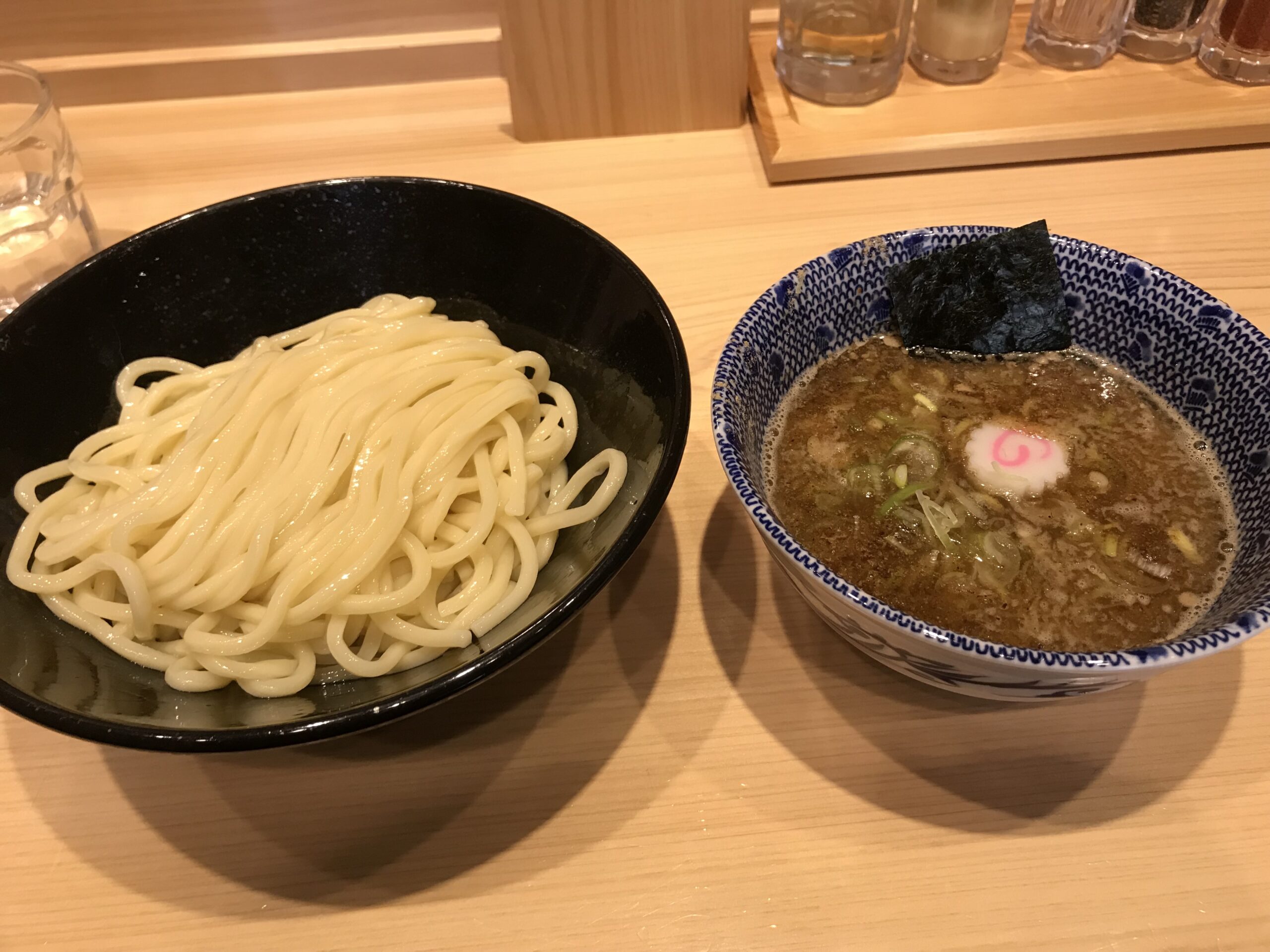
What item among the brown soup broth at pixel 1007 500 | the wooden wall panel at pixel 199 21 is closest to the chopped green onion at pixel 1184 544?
the brown soup broth at pixel 1007 500

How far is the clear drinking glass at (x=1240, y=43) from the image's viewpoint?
179 centimetres

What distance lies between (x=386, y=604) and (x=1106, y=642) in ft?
2.60

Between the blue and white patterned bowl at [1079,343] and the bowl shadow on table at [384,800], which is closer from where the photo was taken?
the blue and white patterned bowl at [1079,343]

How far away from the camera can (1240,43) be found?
1810 millimetres

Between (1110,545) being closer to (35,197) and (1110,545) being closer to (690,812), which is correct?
(690,812)

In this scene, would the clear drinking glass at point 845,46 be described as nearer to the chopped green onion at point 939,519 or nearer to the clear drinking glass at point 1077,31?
the clear drinking glass at point 1077,31

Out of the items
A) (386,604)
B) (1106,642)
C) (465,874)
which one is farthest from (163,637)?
(1106,642)

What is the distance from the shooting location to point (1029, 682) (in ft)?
2.62

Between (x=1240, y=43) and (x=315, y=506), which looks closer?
(x=315, y=506)

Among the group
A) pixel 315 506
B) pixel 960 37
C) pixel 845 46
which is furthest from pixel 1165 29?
pixel 315 506

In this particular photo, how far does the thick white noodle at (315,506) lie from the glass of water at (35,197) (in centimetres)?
53

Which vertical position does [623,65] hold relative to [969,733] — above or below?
above

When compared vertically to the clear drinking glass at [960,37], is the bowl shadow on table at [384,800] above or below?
below

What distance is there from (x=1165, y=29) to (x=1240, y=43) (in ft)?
0.49
